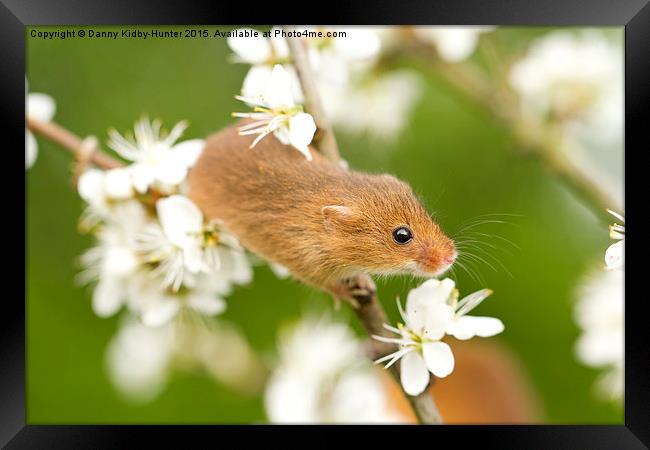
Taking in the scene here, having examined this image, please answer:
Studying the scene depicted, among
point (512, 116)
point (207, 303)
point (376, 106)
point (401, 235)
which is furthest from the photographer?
point (376, 106)

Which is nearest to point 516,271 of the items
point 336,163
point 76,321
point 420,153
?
point 420,153

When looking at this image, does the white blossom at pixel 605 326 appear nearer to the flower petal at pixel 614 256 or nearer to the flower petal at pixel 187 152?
the flower petal at pixel 614 256

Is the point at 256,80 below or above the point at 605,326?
above

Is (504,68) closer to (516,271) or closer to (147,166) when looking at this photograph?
(516,271)

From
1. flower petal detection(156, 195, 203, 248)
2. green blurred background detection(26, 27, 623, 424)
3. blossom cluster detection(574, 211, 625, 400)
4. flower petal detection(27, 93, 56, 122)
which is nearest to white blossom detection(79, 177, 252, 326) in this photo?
flower petal detection(156, 195, 203, 248)

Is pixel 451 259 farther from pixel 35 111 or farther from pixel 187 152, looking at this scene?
pixel 35 111

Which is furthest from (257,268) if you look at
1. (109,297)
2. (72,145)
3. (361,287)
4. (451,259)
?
(451,259)

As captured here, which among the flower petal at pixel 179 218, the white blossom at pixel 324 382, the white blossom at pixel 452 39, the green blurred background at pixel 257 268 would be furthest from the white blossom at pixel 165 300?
the white blossom at pixel 452 39

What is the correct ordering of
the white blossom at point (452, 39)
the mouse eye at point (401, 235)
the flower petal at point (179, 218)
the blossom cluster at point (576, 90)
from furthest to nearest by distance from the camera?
the blossom cluster at point (576, 90)
the white blossom at point (452, 39)
the flower petal at point (179, 218)
the mouse eye at point (401, 235)
